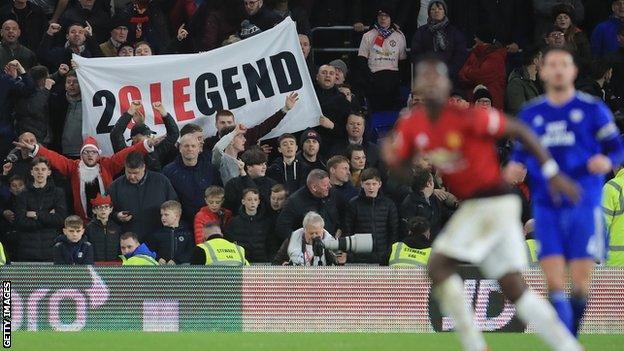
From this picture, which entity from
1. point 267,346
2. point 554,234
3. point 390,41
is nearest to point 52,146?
point 390,41

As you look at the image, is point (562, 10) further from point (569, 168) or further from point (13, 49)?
point (569, 168)

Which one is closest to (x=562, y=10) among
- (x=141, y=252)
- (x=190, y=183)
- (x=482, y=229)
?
(x=190, y=183)

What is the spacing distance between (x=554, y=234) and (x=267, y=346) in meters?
3.01

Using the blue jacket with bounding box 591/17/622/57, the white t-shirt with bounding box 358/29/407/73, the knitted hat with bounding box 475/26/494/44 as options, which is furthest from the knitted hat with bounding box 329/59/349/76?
the blue jacket with bounding box 591/17/622/57

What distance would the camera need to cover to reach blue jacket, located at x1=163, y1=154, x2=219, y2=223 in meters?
16.2

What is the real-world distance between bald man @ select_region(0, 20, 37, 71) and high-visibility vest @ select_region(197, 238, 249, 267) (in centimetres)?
478

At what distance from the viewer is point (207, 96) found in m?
17.5

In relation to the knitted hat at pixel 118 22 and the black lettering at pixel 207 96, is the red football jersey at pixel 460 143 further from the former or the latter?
the knitted hat at pixel 118 22

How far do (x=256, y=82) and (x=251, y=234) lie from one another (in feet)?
9.91

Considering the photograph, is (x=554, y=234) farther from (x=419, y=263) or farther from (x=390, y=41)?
(x=390, y=41)

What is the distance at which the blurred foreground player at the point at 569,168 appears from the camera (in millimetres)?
9672

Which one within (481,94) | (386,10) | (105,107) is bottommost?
(105,107)

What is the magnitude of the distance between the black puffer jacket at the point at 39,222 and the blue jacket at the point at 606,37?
708 cm

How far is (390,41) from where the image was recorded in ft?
60.5
